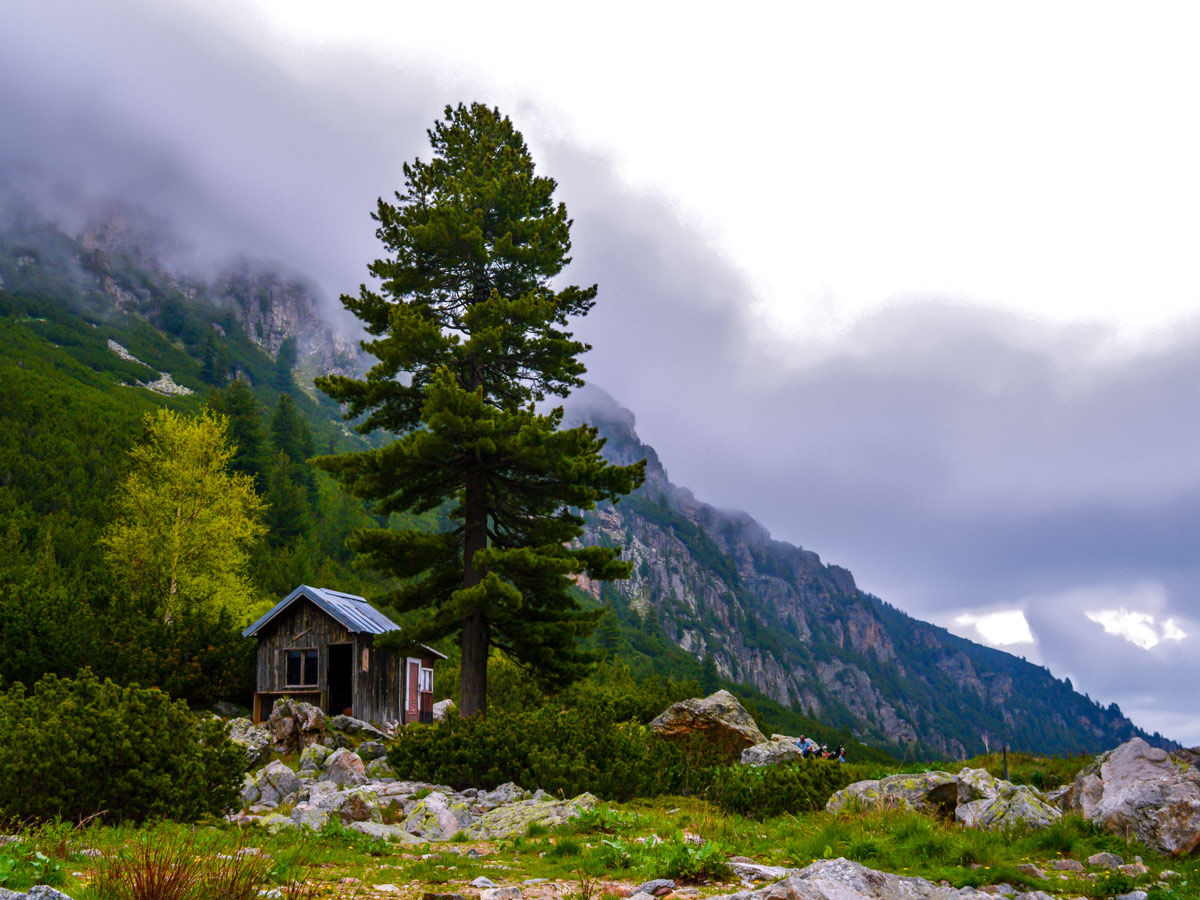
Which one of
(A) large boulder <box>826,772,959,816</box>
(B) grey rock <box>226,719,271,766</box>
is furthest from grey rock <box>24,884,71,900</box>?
(B) grey rock <box>226,719,271,766</box>

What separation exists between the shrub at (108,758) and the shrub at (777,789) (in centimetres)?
891

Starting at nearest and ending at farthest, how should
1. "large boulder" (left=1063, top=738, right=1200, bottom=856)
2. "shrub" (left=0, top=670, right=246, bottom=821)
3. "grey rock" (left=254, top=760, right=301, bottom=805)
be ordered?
"large boulder" (left=1063, top=738, right=1200, bottom=856) → "shrub" (left=0, top=670, right=246, bottom=821) → "grey rock" (left=254, top=760, right=301, bottom=805)

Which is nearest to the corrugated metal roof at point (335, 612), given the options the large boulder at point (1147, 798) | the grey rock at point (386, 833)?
the grey rock at point (386, 833)

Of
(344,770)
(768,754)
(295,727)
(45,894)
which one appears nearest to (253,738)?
(295,727)

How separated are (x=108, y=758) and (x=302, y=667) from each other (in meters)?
21.3

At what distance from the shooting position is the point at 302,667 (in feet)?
102

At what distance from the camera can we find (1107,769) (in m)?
10.1

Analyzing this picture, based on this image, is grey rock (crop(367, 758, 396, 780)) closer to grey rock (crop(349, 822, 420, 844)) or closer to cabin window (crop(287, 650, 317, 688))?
grey rock (crop(349, 822, 420, 844))

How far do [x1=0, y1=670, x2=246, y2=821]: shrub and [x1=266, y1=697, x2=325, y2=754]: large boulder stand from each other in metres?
10.8

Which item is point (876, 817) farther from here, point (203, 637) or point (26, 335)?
point (26, 335)

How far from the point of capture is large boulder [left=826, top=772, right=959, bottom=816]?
39.2ft

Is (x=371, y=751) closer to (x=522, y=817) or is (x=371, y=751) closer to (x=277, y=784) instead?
(x=277, y=784)

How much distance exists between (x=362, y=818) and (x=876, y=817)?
8.25 m

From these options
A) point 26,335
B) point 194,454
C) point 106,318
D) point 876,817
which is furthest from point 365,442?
point 876,817
